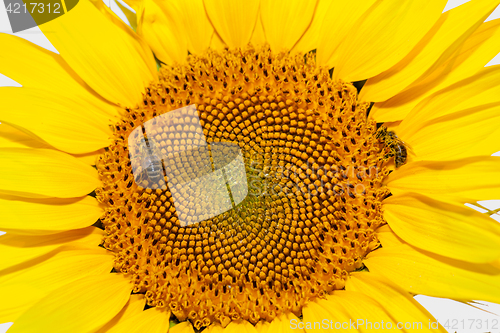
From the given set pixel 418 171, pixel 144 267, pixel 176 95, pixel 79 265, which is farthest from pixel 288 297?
pixel 176 95

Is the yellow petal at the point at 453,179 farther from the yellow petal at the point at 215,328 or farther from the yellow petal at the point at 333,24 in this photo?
the yellow petal at the point at 215,328

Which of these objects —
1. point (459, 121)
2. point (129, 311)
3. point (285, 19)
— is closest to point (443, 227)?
point (459, 121)

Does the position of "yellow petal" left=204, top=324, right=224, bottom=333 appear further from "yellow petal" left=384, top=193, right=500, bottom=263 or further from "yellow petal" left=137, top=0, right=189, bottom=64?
"yellow petal" left=137, top=0, right=189, bottom=64

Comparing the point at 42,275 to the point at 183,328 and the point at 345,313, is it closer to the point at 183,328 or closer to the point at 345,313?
the point at 183,328

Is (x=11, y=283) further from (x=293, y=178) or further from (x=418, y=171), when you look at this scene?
(x=418, y=171)

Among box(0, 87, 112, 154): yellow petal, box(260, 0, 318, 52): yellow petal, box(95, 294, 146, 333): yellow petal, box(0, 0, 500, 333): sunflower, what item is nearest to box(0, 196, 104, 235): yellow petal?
box(0, 0, 500, 333): sunflower

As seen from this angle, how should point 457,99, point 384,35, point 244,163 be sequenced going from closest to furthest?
point 457,99, point 384,35, point 244,163

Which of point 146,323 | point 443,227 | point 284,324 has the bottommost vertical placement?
point 284,324
